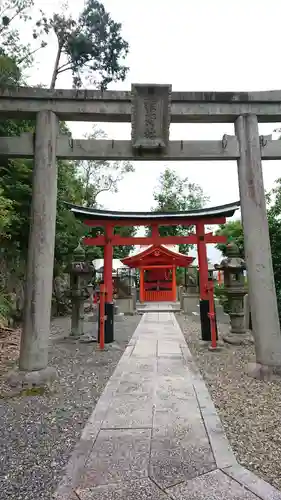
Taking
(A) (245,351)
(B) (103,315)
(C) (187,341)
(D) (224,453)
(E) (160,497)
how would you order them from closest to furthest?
(E) (160,497) → (D) (224,453) → (A) (245,351) → (B) (103,315) → (C) (187,341)

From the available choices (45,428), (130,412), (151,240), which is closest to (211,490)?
(130,412)

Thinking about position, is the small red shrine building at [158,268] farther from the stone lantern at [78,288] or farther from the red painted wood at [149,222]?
the stone lantern at [78,288]

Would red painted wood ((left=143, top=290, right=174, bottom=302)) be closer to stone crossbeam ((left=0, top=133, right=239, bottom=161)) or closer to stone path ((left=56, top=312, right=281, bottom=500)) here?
stone path ((left=56, top=312, right=281, bottom=500))

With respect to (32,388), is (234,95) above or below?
above

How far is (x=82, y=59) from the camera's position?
7.38 metres

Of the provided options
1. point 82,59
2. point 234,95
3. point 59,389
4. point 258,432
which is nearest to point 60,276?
point 82,59

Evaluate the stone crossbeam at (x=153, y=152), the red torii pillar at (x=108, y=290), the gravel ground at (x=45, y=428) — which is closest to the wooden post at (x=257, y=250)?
the stone crossbeam at (x=153, y=152)

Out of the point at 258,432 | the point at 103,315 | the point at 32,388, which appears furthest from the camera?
the point at 103,315

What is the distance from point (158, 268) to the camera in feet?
78.2

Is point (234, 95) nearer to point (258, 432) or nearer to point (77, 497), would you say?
point (258, 432)

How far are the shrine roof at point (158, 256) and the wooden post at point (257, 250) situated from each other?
44.2 ft

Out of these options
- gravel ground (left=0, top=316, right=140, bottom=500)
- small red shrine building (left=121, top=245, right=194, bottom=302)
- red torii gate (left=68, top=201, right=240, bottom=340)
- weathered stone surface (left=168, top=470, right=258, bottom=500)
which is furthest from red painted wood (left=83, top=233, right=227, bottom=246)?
small red shrine building (left=121, top=245, right=194, bottom=302)

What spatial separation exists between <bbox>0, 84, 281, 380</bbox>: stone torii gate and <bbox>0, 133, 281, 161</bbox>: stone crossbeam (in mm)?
15

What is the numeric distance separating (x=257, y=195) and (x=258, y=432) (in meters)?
3.21
